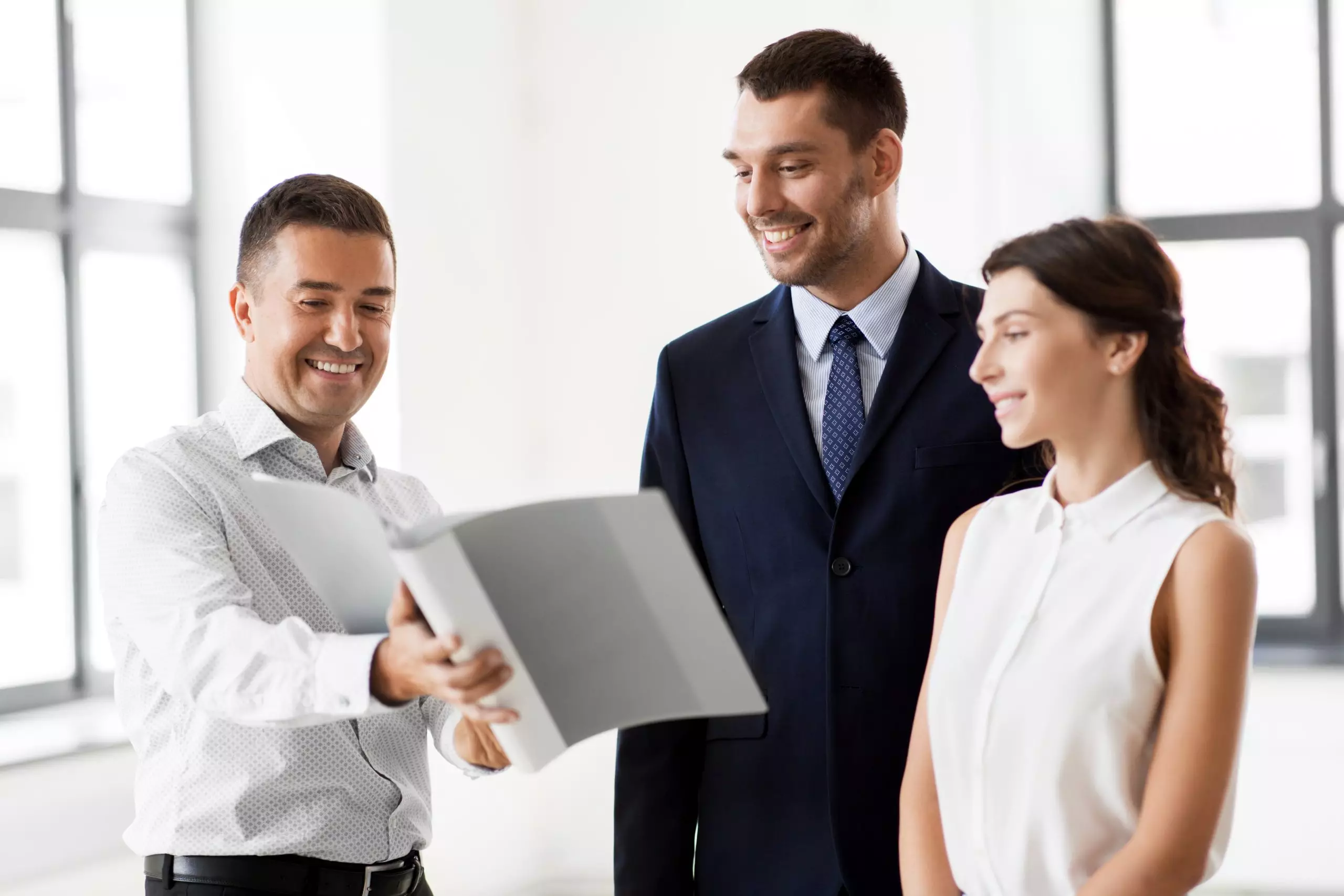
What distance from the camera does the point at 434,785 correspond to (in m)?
4.03

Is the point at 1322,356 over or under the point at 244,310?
under

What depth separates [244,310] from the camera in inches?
73.9

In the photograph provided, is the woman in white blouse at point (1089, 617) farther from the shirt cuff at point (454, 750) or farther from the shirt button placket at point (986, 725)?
the shirt cuff at point (454, 750)

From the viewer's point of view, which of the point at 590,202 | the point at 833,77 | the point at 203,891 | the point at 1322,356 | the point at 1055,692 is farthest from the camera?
the point at 590,202

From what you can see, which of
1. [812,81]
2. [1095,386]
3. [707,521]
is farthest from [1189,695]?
[812,81]

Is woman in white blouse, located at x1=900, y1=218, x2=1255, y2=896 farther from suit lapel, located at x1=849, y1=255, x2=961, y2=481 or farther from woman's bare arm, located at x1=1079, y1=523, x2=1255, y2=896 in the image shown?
suit lapel, located at x1=849, y1=255, x2=961, y2=481

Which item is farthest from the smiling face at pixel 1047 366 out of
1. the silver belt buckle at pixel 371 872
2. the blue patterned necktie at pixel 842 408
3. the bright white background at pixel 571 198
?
the bright white background at pixel 571 198

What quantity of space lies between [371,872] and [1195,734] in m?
1.00

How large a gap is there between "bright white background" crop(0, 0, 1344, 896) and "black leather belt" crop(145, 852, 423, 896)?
233 centimetres

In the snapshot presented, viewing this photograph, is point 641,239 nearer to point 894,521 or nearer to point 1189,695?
point 894,521

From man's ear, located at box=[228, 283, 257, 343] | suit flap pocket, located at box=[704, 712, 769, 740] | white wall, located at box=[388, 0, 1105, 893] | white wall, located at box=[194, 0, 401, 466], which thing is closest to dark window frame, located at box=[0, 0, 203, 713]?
A: white wall, located at box=[194, 0, 401, 466]

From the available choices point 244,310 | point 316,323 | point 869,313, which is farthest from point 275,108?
point 869,313

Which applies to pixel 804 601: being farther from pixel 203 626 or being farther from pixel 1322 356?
pixel 1322 356

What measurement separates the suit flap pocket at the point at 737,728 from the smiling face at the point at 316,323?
25.3 inches
